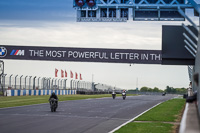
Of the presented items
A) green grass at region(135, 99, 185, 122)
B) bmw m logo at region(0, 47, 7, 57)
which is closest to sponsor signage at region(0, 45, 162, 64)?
bmw m logo at region(0, 47, 7, 57)

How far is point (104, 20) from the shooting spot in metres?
29.1

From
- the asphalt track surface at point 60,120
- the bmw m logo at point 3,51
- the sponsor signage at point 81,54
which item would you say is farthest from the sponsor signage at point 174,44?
the bmw m logo at point 3,51

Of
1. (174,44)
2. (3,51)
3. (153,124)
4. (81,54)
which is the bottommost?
(153,124)

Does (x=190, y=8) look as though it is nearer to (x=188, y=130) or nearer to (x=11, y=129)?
(x=11, y=129)

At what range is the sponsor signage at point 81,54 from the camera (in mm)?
41500

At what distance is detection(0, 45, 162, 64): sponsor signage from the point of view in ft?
136

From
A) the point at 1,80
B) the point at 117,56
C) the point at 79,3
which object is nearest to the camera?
the point at 79,3

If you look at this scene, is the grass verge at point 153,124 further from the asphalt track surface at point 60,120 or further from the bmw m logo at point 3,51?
the bmw m logo at point 3,51

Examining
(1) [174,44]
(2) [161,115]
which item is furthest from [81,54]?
(2) [161,115]

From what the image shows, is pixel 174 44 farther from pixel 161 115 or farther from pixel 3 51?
pixel 3 51

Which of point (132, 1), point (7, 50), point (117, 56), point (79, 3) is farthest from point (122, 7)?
point (7, 50)

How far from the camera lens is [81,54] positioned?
140ft

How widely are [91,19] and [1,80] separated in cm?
1944

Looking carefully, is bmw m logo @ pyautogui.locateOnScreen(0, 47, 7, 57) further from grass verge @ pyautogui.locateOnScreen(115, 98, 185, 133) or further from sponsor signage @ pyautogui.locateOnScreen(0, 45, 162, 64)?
grass verge @ pyautogui.locateOnScreen(115, 98, 185, 133)
